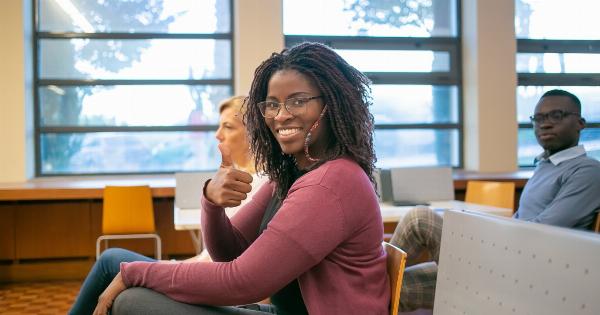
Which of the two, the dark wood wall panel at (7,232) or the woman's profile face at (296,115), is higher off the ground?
the woman's profile face at (296,115)

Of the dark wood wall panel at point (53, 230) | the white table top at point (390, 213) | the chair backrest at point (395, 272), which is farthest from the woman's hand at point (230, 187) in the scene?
the dark wood wall panel at point (53, 230)

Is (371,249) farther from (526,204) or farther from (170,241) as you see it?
(170,241)

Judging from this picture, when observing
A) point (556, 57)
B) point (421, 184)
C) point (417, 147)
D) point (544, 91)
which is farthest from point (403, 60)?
point (421, 184)

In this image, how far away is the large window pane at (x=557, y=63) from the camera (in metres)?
6.06

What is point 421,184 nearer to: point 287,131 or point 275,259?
point 287,131

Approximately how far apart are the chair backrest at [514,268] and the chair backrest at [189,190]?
99.7 inches

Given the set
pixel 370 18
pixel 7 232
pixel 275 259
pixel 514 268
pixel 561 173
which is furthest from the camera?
pixel 370 18

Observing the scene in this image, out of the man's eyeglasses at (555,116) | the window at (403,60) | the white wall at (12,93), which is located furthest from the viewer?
the window at (403,60)

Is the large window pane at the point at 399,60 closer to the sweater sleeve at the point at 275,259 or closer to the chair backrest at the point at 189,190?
the chair backrest at the point at 189,190

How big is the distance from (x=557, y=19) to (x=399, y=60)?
1.79 metres

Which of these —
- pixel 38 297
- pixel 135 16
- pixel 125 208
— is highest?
pixel 135 16

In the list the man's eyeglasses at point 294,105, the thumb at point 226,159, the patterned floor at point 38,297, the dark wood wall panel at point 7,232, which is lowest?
the patterned floor at point 38,297

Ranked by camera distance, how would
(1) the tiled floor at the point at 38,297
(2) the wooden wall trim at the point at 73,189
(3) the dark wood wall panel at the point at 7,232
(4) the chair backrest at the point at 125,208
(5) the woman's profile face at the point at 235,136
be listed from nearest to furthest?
(5) the woman's profile face at the point at 235,136 < (1) the tiled floor at the point at 38,297 < (4) the chair backrest at the point at 125,208 < (2) the wooden wall trim at the point at 73,189 < (3) the dark wood wall panel at the point at 7,232

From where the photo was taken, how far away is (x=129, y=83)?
5.58m
